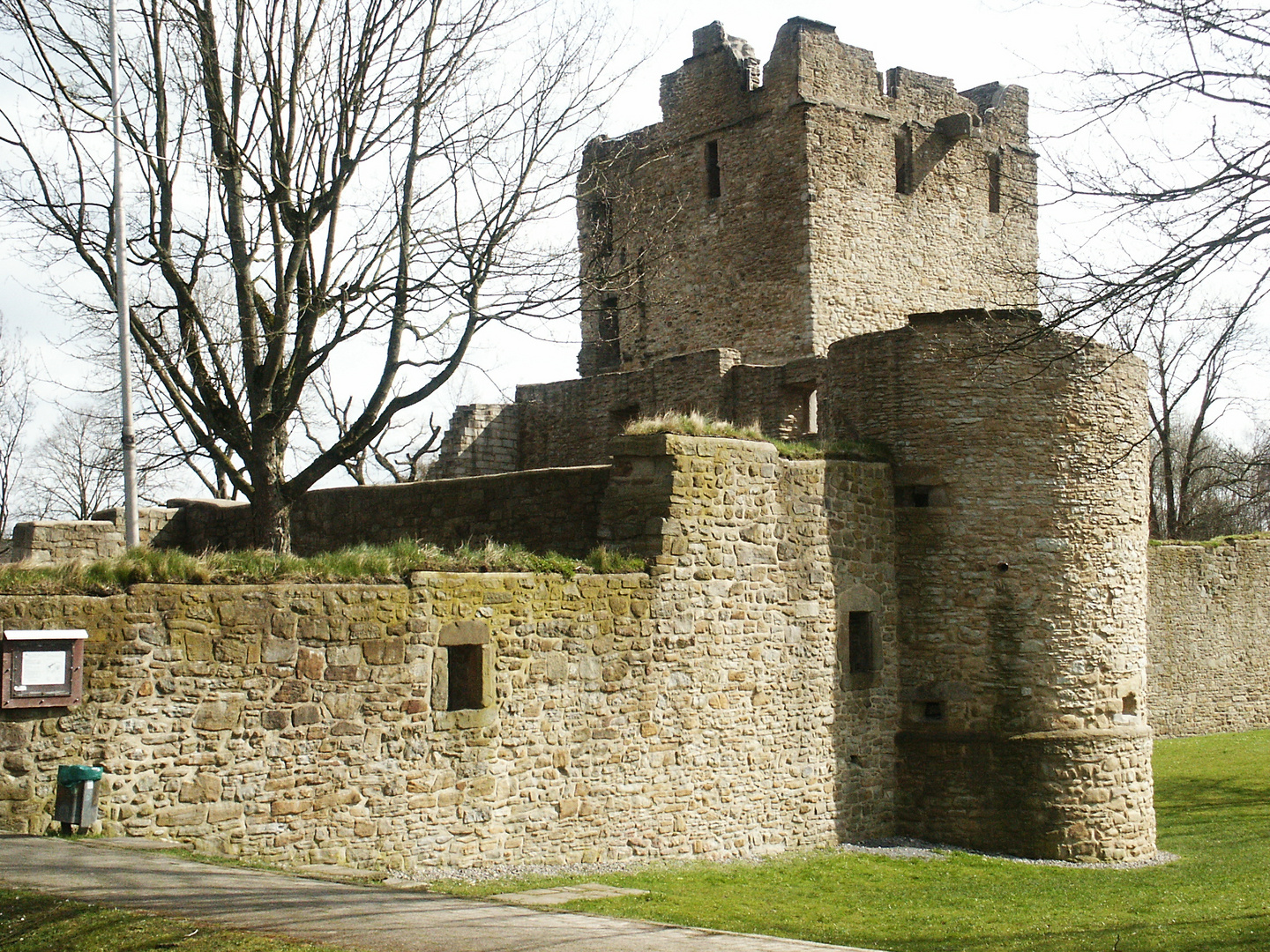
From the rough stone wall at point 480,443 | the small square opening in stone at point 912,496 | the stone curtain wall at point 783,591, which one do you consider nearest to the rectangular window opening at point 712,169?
the rough stone wall at point 480,443

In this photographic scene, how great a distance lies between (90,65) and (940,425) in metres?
10.6

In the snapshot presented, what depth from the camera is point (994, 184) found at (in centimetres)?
2538

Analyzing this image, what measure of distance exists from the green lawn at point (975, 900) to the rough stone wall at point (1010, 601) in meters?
0.89

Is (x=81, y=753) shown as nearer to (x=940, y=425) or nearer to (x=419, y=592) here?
(x=419, y=592)

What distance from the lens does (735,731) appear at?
1352cm

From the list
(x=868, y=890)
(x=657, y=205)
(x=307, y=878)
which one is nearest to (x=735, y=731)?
(x=868, y=890)

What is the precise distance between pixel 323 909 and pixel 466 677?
3.47 m

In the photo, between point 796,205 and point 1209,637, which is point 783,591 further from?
point 1209,637

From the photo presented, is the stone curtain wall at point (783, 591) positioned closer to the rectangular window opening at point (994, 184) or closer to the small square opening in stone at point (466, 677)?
the small square opening in stone at point (466, 677)

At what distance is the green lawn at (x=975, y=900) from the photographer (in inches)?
391

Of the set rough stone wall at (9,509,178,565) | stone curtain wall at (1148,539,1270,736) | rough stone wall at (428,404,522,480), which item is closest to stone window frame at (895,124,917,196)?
rough stone wall at (428,404,522,480)

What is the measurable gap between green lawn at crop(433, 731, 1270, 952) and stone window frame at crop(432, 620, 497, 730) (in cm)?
135

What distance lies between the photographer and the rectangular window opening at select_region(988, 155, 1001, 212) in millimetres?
25016

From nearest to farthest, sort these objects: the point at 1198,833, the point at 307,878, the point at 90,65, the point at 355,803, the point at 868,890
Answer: the point at 307,878 < the point at 355,803 < the point at 868,890 < the point at 90,65 < the point at 1198,833
